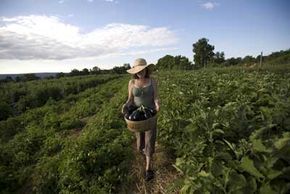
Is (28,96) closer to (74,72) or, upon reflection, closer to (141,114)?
(141,114)

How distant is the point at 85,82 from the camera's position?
46844 millimetres

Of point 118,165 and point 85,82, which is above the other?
point 118,165

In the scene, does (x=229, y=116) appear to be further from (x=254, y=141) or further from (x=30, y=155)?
(x=30, y=155)

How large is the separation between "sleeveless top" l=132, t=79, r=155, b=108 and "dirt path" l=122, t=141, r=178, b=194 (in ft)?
3.14

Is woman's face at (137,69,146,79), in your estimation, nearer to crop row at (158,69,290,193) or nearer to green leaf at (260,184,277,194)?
crop row at (158,69,290,193)

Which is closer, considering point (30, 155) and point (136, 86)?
point (136, 86)

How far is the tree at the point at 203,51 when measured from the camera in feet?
196

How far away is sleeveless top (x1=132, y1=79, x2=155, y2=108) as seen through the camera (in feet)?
15.6

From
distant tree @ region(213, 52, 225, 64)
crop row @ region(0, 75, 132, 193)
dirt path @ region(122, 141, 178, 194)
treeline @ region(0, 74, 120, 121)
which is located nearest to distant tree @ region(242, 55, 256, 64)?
distant tree @ region(213, 52, 225, 64)

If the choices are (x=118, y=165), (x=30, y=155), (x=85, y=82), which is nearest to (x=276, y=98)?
(x=118, y=165)

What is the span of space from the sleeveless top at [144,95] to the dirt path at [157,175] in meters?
0.96

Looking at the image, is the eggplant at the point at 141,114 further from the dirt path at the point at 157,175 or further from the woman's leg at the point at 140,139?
the dirt path at the point at 157,175

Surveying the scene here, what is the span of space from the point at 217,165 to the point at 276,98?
6.36 ft

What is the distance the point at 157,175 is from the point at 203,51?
56.6m
